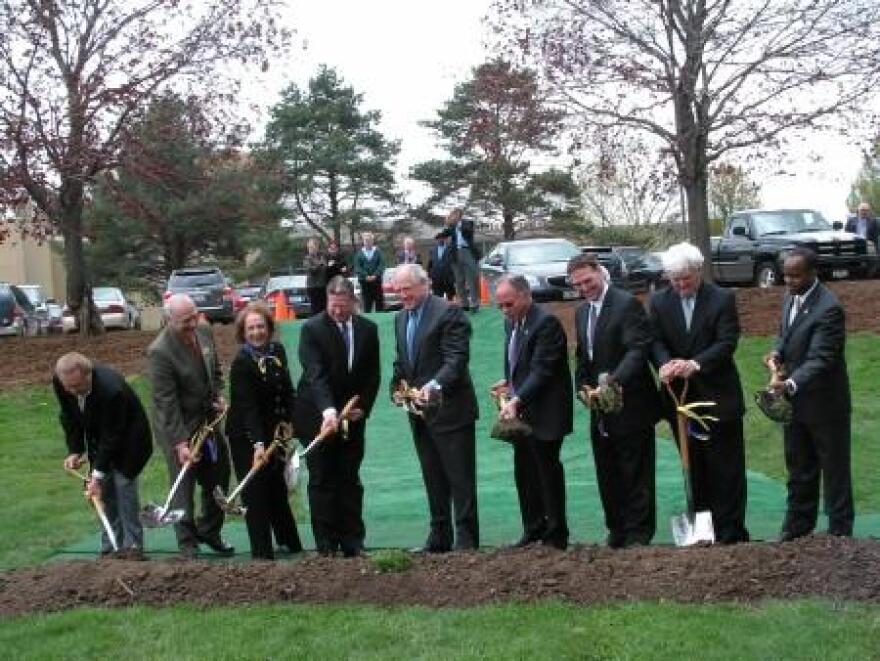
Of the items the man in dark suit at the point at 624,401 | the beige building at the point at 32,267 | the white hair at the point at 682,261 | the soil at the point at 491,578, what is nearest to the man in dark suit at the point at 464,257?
the man in dark suit at the point at 624,401

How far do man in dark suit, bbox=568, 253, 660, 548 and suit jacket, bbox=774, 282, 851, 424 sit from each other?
0.81m

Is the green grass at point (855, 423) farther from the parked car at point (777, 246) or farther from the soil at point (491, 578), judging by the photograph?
the parked car at point (777, 246)

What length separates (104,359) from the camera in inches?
663

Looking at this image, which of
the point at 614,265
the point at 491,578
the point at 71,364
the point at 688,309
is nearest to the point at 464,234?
the point at 614,265

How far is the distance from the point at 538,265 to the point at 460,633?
17.4 metres

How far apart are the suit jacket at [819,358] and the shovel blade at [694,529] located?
77 centimetres

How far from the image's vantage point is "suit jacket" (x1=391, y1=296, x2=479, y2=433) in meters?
7.23

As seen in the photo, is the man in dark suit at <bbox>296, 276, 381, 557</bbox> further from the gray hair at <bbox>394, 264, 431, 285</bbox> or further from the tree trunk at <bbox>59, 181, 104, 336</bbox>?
the tree trunk at <bbox>59, 181, 104, 336</bbox>

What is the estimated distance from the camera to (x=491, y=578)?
5875mm

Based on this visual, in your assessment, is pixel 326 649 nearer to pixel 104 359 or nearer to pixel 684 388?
pixel 684 388

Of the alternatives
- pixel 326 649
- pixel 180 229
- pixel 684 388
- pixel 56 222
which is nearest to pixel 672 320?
pixel 684 388

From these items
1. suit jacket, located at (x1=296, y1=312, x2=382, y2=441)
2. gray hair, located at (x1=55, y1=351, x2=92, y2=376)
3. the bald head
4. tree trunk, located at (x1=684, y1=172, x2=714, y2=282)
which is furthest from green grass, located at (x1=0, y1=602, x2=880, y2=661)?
tree trunk, located at (x1=684, y1=172, x2=714, y2=282)

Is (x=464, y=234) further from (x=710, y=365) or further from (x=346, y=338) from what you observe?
(x=710, y=365)

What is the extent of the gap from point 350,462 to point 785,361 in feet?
8.63
